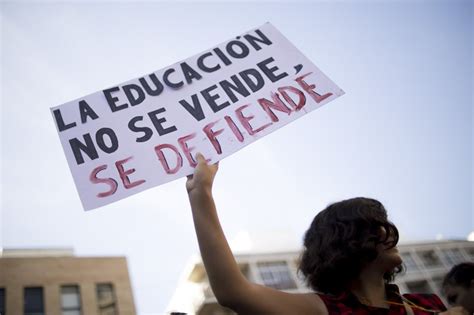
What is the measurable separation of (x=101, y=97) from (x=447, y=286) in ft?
8.81

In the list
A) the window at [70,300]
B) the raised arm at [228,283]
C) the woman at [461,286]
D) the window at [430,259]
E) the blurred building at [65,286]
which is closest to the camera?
the raised arm at [228,283]

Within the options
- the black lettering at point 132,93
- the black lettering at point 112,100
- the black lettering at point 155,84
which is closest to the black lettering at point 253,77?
the black lettering at point 155,84

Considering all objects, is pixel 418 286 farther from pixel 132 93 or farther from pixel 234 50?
pixel 132 93

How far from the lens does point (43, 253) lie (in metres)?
28.0

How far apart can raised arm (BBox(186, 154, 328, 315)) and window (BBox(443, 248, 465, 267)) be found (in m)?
45.4

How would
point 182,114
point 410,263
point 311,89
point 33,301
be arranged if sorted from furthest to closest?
point 410,263 → point 33,301 → point 311,89 → point 182,114

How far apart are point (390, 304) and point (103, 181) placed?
138cm

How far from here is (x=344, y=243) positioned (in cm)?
164

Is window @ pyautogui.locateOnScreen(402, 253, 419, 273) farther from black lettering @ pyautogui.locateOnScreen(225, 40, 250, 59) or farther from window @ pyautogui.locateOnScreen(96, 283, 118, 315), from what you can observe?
black lettering @ pyautogui.locateOnScreen(225, 40, 250, 59)

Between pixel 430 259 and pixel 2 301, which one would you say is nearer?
pixel 2 301

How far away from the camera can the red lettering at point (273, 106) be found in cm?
206

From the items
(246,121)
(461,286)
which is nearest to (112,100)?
(246,121)

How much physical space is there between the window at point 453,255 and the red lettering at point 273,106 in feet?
147

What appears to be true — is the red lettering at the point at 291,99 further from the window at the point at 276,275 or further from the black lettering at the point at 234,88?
the window at the point at 276,275
